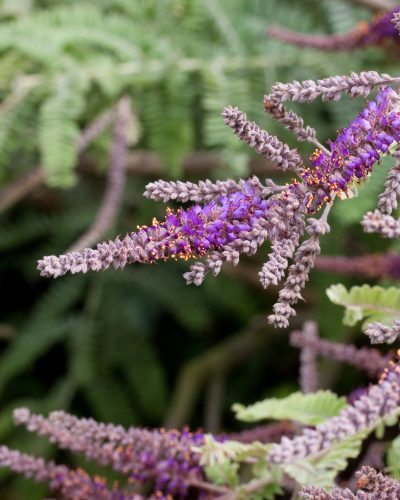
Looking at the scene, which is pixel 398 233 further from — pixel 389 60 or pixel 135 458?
pixel 389 60

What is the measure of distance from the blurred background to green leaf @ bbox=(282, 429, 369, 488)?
69 cm

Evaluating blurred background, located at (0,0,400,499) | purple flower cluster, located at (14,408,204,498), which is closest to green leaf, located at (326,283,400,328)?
purple flower cluster, located at (14,408,204,498)

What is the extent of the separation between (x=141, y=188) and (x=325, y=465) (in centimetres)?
156

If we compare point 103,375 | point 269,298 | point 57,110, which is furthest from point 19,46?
point 269,298

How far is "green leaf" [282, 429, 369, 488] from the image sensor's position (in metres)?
0.80

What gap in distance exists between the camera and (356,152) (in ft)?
2.11

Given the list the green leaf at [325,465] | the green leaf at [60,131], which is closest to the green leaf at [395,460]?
the green leaf at [325,465]

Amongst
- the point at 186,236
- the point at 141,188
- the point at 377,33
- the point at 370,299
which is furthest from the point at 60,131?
the point at 186,236

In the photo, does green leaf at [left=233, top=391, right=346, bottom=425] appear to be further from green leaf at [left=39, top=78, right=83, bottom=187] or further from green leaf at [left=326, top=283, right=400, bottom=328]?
green leaf at [left=39, top=78, right=83, bottom=187]

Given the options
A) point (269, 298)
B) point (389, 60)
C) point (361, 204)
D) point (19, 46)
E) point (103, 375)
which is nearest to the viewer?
point (361, 204)

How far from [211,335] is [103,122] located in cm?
100

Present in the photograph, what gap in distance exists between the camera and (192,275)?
0.63 metres

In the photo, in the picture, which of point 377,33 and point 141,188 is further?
point 141,188

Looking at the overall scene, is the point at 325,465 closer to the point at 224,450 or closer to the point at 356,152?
the point at 224,450
